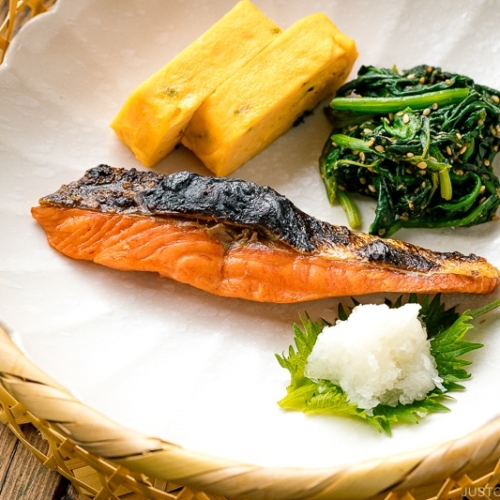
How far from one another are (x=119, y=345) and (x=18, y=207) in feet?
3.02

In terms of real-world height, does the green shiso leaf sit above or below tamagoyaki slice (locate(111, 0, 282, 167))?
below

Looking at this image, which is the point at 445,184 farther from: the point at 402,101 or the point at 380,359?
the point at 380,359

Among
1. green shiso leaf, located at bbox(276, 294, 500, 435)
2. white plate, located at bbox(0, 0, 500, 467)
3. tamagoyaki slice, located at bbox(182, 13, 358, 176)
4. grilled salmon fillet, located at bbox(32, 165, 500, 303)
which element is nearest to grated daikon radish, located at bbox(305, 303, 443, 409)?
green shiso leaf, located at bbox(276, 294, 500, 435)

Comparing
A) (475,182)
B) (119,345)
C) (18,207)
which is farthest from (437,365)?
(18,207)

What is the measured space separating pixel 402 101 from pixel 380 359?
1.64 meters

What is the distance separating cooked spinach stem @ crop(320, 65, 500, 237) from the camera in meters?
3.78

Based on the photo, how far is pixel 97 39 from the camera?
4133 mm

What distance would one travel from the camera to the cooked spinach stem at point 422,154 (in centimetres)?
378

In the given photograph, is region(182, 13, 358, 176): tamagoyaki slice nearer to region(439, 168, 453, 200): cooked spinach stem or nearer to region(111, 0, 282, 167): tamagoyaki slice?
region(111, 0, 282, 167): tamagoyaki slice

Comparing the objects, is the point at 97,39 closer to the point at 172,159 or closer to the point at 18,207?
the point at 172,159

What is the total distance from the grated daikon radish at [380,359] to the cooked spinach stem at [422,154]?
37.0 inches

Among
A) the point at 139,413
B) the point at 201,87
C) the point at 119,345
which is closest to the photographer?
the point at 139,413

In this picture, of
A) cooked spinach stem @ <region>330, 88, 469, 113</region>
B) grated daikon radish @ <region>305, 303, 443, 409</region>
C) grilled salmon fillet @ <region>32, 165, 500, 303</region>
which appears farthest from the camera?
cooked spinach stem @ <region>330, 88, 469, 113</region>

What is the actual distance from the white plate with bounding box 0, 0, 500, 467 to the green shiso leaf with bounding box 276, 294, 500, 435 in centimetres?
6
